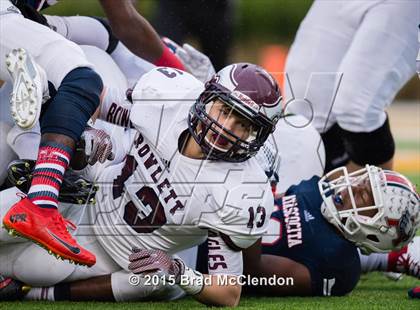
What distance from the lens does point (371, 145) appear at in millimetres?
3465

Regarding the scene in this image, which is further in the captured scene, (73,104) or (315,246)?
(315,246)

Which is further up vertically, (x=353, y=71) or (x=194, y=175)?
(x=194, y=175)

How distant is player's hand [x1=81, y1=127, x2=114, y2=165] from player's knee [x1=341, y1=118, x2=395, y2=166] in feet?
4.00

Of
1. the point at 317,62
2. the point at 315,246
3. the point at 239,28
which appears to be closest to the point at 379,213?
the point at 315,246

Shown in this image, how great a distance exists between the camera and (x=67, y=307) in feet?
8.18

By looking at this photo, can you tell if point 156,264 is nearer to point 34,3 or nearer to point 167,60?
point 34,3

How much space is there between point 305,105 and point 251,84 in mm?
1243

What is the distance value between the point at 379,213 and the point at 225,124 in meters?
0.58

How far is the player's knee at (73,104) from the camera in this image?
2.38 m

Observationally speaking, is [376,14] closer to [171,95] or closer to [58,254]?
[171,95]

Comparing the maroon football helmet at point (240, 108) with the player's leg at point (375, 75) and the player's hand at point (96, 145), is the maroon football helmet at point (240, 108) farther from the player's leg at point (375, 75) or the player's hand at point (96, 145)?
the player's leg at point (375, 75)

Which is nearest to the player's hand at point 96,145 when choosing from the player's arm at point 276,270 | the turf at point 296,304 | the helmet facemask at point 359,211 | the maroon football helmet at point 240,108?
the maroon football helmet at point 240,108

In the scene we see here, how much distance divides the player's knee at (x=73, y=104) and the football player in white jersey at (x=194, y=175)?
20 cm

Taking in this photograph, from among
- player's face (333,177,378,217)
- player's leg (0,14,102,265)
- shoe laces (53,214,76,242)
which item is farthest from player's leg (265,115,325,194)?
shoe laces (53,214,76,242)
